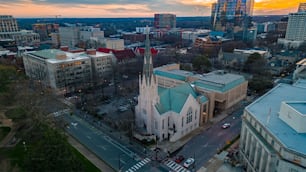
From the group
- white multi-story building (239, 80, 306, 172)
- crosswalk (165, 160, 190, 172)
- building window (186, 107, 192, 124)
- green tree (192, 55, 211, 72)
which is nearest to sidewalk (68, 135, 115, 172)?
crosswalk (165, 160, 190, 172)

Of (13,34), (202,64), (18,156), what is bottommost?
(18,156)

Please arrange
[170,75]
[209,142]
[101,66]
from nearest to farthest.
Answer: [209,142] → [170,75] → [101,66]

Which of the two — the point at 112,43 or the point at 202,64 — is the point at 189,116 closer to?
the point at 202,64

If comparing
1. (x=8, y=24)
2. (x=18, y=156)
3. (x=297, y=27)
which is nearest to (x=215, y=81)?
(x=18, y=156)

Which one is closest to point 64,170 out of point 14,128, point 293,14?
point 14,128

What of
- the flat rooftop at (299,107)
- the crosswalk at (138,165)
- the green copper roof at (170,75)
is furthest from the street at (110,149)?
the green copper roof at (170,75)

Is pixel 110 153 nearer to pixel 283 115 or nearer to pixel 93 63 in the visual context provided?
pixel 283 115
